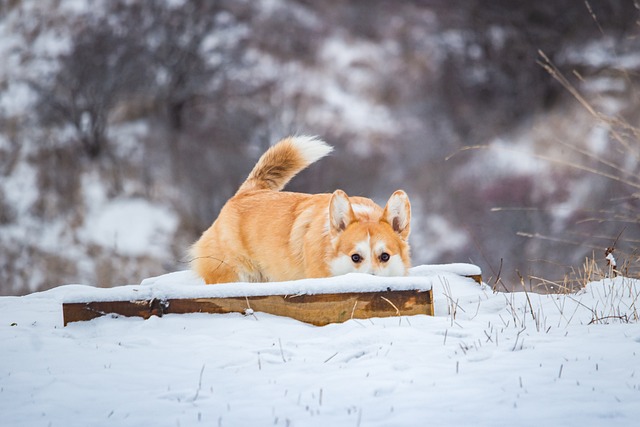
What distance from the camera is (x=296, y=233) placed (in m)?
4.95

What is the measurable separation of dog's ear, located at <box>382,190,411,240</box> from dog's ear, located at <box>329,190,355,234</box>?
0.87 ft

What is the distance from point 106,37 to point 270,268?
36.0 ft

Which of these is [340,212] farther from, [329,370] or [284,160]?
[329,370]

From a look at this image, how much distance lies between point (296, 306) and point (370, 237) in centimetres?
98

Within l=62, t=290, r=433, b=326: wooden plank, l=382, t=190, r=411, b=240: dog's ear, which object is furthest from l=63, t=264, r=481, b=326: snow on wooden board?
l=382, t=190, r=411, b=240: dog's ear

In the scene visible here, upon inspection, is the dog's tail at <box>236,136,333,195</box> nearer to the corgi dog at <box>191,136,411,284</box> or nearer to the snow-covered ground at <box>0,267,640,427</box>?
the corgi dog at <box>191,136,411,284</box>

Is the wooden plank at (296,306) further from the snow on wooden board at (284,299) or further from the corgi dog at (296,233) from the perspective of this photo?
the corgi dog at (296,233)

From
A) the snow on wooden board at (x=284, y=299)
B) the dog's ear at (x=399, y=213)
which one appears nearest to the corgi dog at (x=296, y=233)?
the dog's ear at (x=399, y=213)

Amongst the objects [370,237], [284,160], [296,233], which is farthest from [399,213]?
[284,160]

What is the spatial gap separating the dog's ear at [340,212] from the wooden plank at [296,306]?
42.5 inches

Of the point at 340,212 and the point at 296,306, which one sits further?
the point at 340,212

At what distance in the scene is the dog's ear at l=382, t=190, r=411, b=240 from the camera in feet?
14.7

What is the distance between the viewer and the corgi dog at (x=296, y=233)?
4.37m

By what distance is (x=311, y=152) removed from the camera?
5.67 meters
